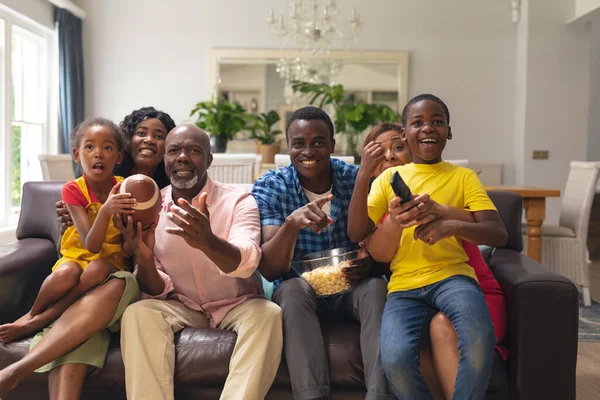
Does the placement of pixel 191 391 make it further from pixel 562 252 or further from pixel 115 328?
pixel 562 252

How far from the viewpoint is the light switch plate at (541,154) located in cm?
568

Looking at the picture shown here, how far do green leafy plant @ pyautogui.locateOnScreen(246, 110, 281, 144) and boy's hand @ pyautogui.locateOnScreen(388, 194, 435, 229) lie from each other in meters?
3.91

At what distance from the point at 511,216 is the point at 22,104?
4415 mm

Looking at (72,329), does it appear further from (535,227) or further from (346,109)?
(346,109)

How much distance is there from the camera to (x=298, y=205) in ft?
6.67

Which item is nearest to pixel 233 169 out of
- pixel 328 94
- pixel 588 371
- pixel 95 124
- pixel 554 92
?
pixel 95 124

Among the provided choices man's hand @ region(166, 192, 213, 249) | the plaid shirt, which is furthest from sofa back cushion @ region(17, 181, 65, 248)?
man's hand @ region(166, 192, 213, 249)

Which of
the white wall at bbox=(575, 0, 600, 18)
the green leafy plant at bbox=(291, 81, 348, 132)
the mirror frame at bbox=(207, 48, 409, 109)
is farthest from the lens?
the mirror frame at bbox=(207, 48, 409, 109)

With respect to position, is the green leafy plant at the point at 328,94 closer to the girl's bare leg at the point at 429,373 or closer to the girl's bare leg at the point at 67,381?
the girl's bare leg at the point at 429,373

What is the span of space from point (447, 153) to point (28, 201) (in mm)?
4442

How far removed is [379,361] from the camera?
5.42 ft

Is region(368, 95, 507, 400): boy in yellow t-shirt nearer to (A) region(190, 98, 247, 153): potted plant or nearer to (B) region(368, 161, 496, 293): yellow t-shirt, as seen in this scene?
(B) region(368, 161, 496, 293): yellow t-shirt

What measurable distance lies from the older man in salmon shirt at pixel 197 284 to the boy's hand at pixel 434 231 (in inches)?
18.7

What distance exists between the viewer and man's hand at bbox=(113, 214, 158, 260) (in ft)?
5.60
